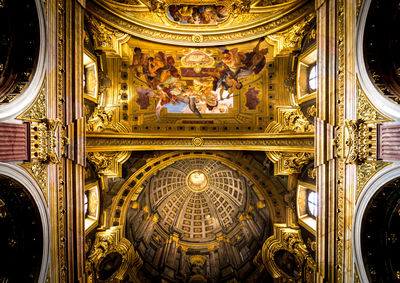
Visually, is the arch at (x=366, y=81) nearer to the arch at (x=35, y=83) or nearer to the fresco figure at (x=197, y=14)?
the fresco figure at (x=197, y=14)

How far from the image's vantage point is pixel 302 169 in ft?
40.0

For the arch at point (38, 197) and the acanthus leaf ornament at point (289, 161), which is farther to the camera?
the acanthus leaf ornament at point (289, 161)

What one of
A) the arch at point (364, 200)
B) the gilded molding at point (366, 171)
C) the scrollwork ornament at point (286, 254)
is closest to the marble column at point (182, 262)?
the scrollwork ornament at point (286, 254)

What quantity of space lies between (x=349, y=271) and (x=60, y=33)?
12.7 m

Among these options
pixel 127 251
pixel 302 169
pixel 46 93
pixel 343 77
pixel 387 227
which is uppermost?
pixel 343 77

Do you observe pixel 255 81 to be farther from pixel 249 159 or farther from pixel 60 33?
pixel 60 33

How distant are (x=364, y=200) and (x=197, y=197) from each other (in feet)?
37.0

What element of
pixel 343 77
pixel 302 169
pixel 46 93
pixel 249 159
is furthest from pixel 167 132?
pixel 343 77

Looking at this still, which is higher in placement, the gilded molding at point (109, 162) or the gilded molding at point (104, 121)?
the gilded molding at point (104, 121)

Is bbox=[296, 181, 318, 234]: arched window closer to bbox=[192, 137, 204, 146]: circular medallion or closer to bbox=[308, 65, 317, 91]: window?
bbox=[308, 65, 317, 91]: window

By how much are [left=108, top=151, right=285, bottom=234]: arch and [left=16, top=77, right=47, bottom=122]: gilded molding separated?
7003mm

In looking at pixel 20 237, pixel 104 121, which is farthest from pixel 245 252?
pixel 20 237

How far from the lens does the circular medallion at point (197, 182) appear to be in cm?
1658

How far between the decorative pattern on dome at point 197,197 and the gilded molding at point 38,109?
8.75 m
